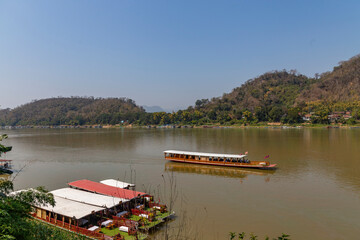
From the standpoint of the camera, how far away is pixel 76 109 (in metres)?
181

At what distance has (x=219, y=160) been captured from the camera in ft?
89.2

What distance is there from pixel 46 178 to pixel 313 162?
27102 mm

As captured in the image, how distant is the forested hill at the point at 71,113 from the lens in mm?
140800

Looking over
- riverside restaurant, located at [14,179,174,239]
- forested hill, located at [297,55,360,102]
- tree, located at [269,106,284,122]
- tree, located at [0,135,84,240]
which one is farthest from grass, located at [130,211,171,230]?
forested hill, located at [297,55,360,102]

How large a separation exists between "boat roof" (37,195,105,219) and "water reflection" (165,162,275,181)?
524 inches

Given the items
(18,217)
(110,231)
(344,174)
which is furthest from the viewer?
(344,174)

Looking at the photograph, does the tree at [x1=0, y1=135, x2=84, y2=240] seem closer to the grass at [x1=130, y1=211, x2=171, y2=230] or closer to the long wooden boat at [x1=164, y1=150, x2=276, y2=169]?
the grass at [x1=130, y1=211, x2=171, y2=230]

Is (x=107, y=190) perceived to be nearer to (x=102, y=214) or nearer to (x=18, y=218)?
(x=102, y=214)

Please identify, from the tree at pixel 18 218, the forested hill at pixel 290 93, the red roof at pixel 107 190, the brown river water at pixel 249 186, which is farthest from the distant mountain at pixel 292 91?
the tree at pixel 18 218

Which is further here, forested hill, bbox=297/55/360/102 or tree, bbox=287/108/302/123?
forested hill, bbox=297/55/360/102

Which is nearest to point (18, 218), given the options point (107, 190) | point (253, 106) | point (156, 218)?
point (156, 218)

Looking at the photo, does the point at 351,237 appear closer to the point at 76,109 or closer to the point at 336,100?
the point at 336,100

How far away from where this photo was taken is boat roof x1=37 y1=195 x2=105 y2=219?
11.7m

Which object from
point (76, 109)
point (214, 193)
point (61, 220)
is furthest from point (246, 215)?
point (76, 109)
